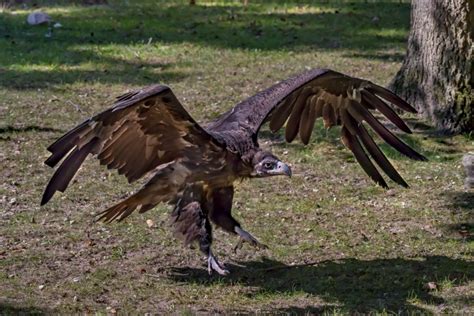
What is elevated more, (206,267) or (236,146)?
(236,146)

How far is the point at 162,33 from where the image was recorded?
15219mm

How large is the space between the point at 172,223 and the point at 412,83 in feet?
14.6

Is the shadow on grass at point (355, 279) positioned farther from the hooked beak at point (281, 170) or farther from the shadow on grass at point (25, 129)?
the shadow on grass at point (25, 129)

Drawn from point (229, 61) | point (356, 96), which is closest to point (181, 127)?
point (356, 96)

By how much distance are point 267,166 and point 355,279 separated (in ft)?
3.22

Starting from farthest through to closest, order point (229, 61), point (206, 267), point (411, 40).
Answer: point (229, 61) → point (411, 40) → point (206, 267)

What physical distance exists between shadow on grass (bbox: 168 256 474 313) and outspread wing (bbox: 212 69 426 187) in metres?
0.62

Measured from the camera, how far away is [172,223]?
7.21 metres

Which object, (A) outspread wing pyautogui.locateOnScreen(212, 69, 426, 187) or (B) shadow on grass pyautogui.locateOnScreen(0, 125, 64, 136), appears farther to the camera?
(B) shadow on grass pyautogui.locateOnScreen(0, 125, 64, 136)

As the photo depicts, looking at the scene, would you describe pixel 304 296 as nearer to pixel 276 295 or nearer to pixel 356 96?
pixel 276 295

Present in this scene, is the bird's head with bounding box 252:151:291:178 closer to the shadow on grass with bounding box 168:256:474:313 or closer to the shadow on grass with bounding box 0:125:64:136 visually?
the shadow on grass with bounding box 168:256:474:313

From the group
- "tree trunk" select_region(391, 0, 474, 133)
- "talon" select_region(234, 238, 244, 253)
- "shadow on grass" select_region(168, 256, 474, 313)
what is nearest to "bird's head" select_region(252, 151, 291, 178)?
"talon" select_region(234, 238, 244, 253)

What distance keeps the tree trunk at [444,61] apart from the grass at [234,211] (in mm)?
224

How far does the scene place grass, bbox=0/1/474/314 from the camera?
6914 millimetres
